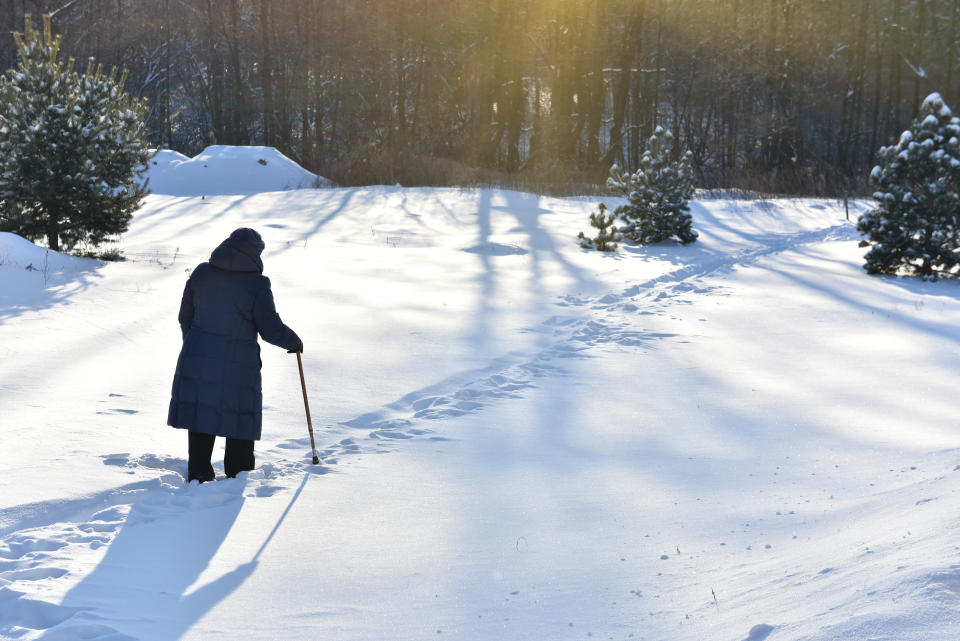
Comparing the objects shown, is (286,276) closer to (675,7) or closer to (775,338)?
(775,338)

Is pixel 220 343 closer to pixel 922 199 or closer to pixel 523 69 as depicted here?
pixel 922 199

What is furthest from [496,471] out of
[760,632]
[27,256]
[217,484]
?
[27,256]

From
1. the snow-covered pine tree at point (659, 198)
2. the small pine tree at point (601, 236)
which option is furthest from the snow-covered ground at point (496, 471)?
the snow-covered pine tree at point (659, 198)

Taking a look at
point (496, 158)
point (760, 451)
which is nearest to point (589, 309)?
point (760, 451)

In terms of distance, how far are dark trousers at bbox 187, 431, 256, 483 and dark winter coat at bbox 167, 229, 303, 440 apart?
99mm

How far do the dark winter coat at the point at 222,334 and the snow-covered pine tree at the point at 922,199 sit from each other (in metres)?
11.7

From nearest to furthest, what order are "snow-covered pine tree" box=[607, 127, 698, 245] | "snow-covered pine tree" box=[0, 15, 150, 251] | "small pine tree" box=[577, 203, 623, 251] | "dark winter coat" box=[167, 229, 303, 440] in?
1. "dark winter coat" box=[167, 229, 303, 440]
2. "snow-covered pine tree" box=[0, 15, 150, 251]
3. "small pine tree" box=[577, 203, 623, 251]
4. "snow-covered pine tree" box=[607, 127, 698, 245]

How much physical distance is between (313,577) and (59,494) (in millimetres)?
1620

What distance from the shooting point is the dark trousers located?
4.79 metres

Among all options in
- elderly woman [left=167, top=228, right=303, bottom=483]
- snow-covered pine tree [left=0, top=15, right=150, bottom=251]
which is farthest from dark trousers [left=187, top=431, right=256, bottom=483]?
snow-covered pine tree [left=0, top=15, right=150, bottom=251]

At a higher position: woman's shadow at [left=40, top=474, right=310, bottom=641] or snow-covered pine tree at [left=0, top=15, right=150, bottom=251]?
snow-covered pine tree at [left=0, top=15, right=150, bottom=251]

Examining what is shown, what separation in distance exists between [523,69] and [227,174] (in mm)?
16866

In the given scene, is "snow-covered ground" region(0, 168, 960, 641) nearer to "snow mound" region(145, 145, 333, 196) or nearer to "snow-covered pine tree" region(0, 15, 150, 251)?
"snow-covered pine tree" region(0, 15, 150, 251)

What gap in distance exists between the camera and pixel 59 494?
4410 millimetres
